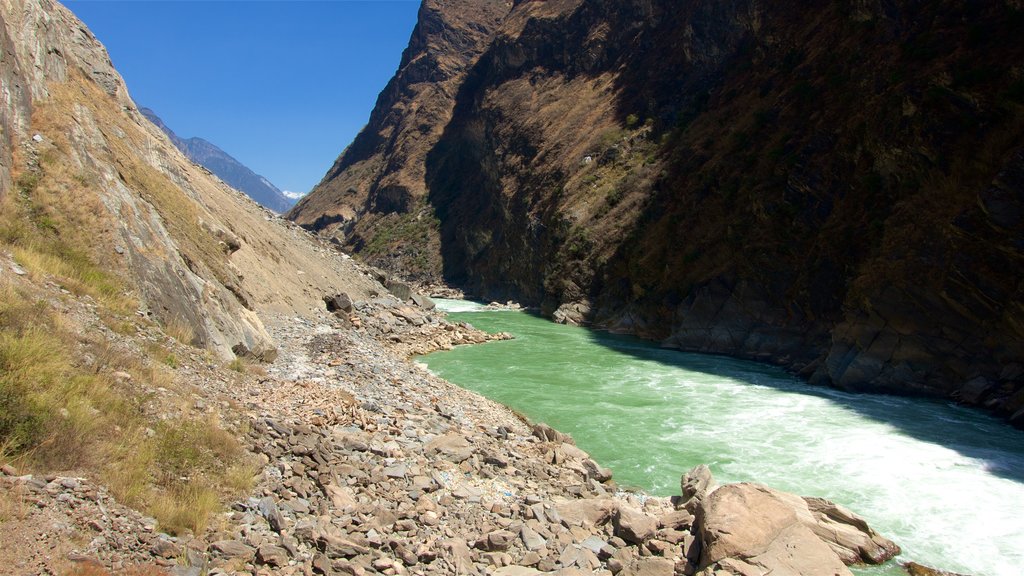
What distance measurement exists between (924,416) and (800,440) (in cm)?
495

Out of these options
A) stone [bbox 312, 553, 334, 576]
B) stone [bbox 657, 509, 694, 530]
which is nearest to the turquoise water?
stone [bbox 657, 509, 694, 530]

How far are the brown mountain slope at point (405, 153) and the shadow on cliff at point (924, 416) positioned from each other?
58.6 meters

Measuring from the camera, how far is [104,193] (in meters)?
12.3

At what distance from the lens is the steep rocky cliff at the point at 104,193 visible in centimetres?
1108

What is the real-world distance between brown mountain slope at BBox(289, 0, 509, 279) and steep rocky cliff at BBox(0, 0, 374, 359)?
58423 millimetres

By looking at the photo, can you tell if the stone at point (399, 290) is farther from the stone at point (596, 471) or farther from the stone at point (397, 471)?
the stone at point (397, 471)

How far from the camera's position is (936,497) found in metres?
11.4

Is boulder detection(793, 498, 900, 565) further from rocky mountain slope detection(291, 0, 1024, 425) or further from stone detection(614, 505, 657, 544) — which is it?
rocky mountain slope detection(291, 0, 1024, 425)

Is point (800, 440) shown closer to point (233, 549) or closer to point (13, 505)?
point (233, 549)

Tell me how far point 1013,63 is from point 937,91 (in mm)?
2271

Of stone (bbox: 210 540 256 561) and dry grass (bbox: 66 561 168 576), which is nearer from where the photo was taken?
dry grass (bbox: 66 561 168 576)

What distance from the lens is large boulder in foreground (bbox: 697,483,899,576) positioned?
293 inches

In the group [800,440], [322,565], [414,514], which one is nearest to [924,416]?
[800,440]

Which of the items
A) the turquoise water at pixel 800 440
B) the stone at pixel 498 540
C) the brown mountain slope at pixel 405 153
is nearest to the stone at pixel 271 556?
the stone at pixel 498 540
